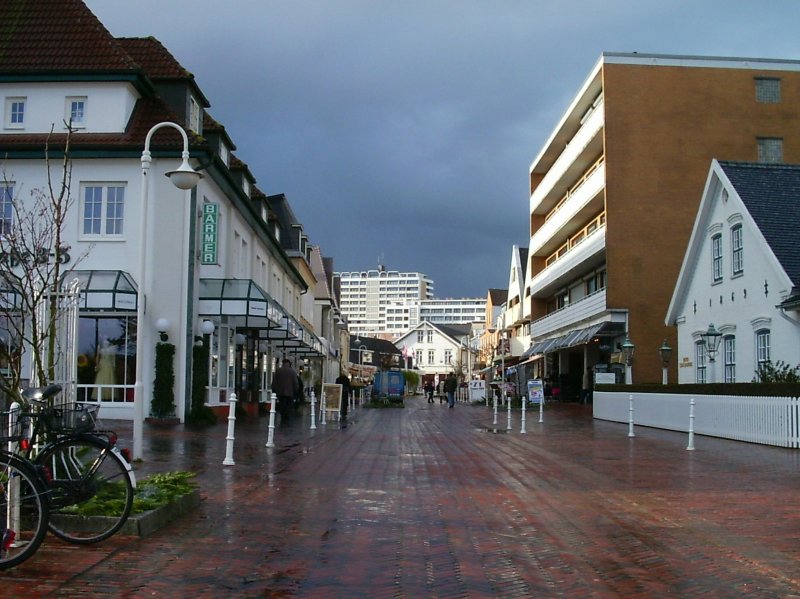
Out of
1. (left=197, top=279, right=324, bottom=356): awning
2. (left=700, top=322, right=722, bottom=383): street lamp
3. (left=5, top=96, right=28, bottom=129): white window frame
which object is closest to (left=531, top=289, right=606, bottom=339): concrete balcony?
(left=700, top=322, right=722, bottom=383): street lamp

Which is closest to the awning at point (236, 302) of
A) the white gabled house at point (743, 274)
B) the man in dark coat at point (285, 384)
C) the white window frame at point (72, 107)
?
the man in dark coat at point (285, 384)

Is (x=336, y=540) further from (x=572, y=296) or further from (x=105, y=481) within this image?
(x=572, y=296)

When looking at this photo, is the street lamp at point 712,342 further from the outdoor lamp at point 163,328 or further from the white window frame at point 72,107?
the white window frame at point 72,107

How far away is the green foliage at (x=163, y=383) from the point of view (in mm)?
23234

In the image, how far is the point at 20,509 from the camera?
6.28 m

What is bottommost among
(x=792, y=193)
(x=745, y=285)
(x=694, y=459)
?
(x=694, y=459)

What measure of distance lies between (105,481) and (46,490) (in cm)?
102

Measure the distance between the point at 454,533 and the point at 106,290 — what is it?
16.6 m

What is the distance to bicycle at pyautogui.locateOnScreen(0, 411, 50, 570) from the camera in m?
6.02

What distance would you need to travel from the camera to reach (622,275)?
38.2m

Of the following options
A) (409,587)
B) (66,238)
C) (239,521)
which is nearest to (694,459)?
(239,521)

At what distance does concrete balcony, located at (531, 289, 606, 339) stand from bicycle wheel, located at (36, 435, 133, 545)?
3354 cm

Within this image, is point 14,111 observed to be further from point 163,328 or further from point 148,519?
point 148,519

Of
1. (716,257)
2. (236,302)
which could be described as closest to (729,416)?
(716,257)
